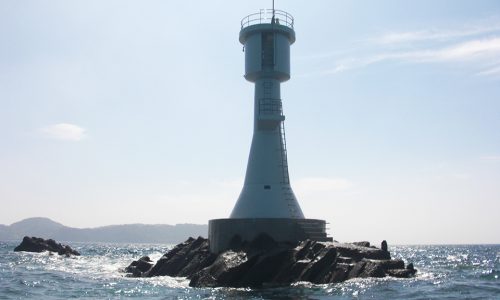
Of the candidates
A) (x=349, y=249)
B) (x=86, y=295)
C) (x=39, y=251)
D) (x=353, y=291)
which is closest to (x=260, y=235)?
(x=349, y=249)

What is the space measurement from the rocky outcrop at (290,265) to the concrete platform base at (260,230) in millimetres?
545

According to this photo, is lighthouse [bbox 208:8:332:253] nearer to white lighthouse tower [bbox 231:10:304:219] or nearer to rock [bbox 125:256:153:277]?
white lighthouse tower [bbox 231:10:304:219]

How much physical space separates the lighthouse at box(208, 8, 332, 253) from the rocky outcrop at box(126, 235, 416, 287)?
1.75 m

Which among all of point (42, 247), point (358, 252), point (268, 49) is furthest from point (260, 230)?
point (42, 247)

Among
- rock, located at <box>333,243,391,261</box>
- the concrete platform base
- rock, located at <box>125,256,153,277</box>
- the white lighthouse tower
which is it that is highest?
the white lighthouse tower

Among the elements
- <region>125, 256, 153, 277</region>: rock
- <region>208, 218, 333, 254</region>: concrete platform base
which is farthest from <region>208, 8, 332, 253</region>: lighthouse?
<region>125, 256, 153, 277</region>: rock

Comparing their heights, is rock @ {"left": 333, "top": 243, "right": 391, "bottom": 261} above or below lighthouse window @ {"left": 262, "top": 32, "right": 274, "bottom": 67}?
below

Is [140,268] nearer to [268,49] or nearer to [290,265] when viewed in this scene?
[290,265]

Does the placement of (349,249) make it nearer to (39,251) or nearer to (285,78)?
(285,78)

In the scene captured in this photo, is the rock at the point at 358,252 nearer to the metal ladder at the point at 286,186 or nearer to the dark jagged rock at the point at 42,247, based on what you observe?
the metal ladder at the point at 286,186

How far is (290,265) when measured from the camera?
23.7 meters

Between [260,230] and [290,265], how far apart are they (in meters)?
3.77

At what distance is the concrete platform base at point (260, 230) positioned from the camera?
27.1 m

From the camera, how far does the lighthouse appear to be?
92.0 ft
